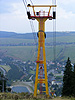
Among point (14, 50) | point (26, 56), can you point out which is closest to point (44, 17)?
point (26, 56)

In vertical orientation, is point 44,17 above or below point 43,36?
above

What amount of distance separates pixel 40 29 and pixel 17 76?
6805 cm

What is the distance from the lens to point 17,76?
8606 centimetres

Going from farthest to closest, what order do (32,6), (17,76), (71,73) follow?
1. (17,76)
2. (71,73)
3. (32,6)

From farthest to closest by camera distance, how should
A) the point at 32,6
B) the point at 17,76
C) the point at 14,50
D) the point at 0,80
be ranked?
the point at 14,50, the point at 17,76, the point at 0,80, the point at 32,6

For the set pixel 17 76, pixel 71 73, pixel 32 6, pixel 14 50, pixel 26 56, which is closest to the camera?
pixel 32 6

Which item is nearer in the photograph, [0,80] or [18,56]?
[0,80]

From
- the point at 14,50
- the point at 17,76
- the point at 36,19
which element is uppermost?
the point at 14,50

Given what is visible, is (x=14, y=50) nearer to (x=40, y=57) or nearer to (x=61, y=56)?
(x=61, y=56)

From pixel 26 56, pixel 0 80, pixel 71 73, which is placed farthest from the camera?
pixel 26 56

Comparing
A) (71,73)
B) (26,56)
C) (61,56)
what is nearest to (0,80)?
(71,73)

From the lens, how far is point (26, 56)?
154 metres

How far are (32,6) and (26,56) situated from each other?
446 feet

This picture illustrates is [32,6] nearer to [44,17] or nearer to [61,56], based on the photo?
[44,17]
